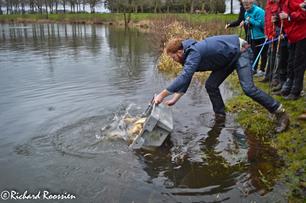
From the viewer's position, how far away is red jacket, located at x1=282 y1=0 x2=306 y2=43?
20.8ft

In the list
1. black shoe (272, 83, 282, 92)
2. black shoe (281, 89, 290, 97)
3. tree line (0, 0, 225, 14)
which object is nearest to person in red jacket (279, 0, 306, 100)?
black shoe (281, 89, 290, 97)

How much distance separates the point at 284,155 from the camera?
556 cm

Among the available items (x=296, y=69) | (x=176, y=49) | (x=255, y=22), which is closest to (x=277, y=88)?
(x=296, y=69)

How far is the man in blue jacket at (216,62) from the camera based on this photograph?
5.66 metres

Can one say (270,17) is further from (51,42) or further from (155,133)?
(51,42)

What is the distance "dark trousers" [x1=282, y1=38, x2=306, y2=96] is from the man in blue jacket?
93 centimetres

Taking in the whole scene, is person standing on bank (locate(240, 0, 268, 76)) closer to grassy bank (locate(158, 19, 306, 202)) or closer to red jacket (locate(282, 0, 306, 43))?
grassy bank (locate(158, 19, 306, 202))

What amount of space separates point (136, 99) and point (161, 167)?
4197 mm

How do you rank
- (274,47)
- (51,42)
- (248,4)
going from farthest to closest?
(51,42) → (248,4) → (274,47)

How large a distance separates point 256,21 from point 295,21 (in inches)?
112

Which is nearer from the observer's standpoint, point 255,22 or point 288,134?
point 288,134

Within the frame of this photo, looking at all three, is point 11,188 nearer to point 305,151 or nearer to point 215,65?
point 215,65

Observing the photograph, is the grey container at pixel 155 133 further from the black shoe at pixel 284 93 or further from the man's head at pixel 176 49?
the black shoe at pixel 284 93

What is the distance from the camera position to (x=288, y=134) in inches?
238
